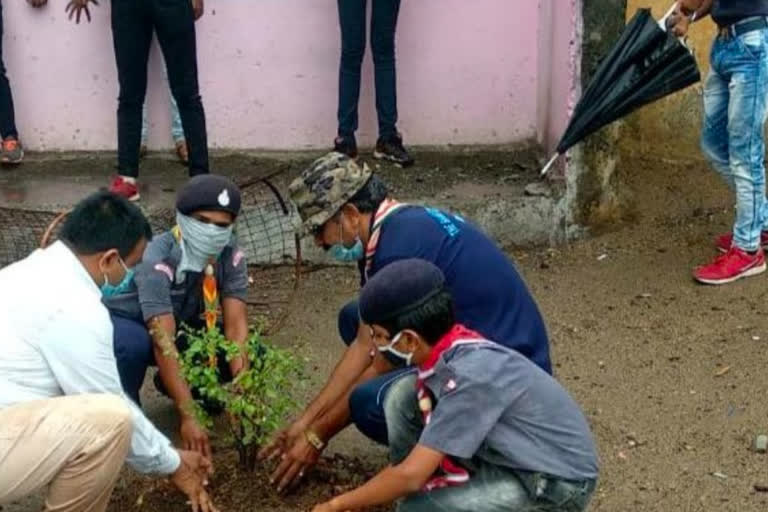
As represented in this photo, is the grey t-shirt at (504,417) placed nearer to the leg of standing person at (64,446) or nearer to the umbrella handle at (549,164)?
the leg of standing person at (64,446)

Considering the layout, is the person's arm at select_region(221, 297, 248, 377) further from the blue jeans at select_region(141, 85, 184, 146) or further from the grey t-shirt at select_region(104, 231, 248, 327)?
the blue jeans at select_region(141, 85, 184, 146)

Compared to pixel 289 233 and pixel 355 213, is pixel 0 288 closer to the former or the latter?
pixel 355 213

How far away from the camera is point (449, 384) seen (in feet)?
11.8

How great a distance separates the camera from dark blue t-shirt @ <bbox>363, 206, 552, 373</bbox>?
4172 millimetres

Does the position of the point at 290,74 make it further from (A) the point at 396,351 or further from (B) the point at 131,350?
(A) the point at 396,351

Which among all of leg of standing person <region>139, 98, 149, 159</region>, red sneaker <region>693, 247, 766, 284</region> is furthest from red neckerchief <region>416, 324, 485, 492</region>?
leg of standing person <region>139, 98, 149, 159</region>

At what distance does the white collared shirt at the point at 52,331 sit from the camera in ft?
12.4

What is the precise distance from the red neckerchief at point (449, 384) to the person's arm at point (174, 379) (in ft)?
3.15

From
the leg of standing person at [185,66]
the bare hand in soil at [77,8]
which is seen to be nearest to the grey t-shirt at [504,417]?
the leg of standing person at [185,66]

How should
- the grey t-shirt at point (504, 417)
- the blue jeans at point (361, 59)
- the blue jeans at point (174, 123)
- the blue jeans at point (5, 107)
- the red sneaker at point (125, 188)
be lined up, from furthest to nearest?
the blue jeans at point (174, 123), the blue jeans at point (5, 107), the blue jeans at point (361, 59), the red sneaker at point (125, 188), the grey t-shirt at point (504, 417)

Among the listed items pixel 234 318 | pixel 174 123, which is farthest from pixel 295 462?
pixel 174 123

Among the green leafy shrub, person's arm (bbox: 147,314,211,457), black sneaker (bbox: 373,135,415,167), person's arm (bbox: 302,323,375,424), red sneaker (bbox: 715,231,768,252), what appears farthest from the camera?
black sneaker (bbox: 373,135,415,167)

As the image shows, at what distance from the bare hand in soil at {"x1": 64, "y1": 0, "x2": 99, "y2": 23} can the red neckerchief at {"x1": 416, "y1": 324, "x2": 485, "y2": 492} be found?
398 cm

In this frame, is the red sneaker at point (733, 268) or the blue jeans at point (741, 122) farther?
the red sneaker at point (733, 268)
